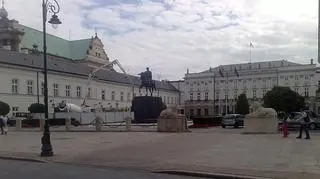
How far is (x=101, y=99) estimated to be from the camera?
4724 inches

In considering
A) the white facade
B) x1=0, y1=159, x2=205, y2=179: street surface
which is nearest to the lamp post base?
x1=0, y1=159, x2=205, y2=179: street surface

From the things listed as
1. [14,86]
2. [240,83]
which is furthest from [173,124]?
[240,83]

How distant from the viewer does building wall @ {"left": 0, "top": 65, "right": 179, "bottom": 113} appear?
9162 centimetres

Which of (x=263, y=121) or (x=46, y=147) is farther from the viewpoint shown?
(x=263, y=121)

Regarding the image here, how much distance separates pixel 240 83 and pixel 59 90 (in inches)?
2882

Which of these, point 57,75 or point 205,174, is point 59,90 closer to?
point 57,75

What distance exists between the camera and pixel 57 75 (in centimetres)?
10475

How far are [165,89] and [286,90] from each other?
56.4 meters

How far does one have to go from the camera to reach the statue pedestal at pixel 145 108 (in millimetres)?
61719

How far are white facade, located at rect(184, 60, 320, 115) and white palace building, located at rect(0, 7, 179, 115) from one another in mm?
8957

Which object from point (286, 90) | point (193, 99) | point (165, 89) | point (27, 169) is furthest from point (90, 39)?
point (27, 169)

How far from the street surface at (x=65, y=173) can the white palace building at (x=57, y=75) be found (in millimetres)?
73258

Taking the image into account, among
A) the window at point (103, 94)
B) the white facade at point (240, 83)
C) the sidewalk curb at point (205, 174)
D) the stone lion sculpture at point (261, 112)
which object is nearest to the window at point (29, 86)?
the window at point (103, 94)

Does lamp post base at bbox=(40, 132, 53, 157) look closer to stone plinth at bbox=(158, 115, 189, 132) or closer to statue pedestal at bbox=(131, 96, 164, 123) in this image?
stone plinth at bbox=(158, 115, 189, 132)
